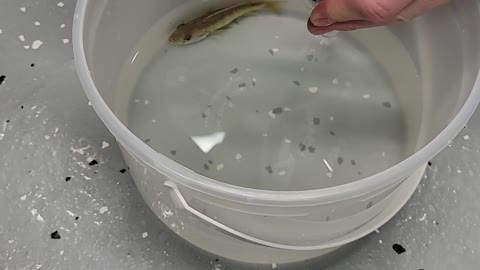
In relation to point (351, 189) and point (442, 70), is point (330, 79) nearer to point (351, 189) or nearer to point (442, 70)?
point (442, 70)

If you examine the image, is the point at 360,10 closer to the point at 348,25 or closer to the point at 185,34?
the point at 348,25

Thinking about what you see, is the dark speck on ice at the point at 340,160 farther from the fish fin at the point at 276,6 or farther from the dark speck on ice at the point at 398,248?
the fish fin at the point at 276,6

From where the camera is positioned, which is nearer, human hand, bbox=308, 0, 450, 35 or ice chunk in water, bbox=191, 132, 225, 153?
human hand, bbox=308, 0, 450, 35

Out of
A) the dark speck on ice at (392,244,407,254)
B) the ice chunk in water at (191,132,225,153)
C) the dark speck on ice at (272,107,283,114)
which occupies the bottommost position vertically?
the dark speck on ice at (392,244,407,254)

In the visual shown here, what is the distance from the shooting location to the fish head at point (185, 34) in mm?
904

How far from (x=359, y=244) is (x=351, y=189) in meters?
0.22

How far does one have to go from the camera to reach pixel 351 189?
1.88 feet

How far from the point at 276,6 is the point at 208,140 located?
9.3 inches

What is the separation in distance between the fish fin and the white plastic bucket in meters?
0.19

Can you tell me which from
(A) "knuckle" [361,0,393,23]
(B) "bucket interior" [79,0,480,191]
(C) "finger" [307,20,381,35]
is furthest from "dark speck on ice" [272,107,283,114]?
(A) "knuckle" [361,0,393,23]

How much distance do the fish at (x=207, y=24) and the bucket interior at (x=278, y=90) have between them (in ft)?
0.04

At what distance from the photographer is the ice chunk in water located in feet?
2.71

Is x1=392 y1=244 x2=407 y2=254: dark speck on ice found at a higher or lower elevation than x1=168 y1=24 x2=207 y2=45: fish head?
lower

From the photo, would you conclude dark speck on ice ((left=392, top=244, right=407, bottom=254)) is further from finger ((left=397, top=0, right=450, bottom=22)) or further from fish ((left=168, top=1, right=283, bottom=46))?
fish ((left=168, top=1, right=283, bottom=46))
